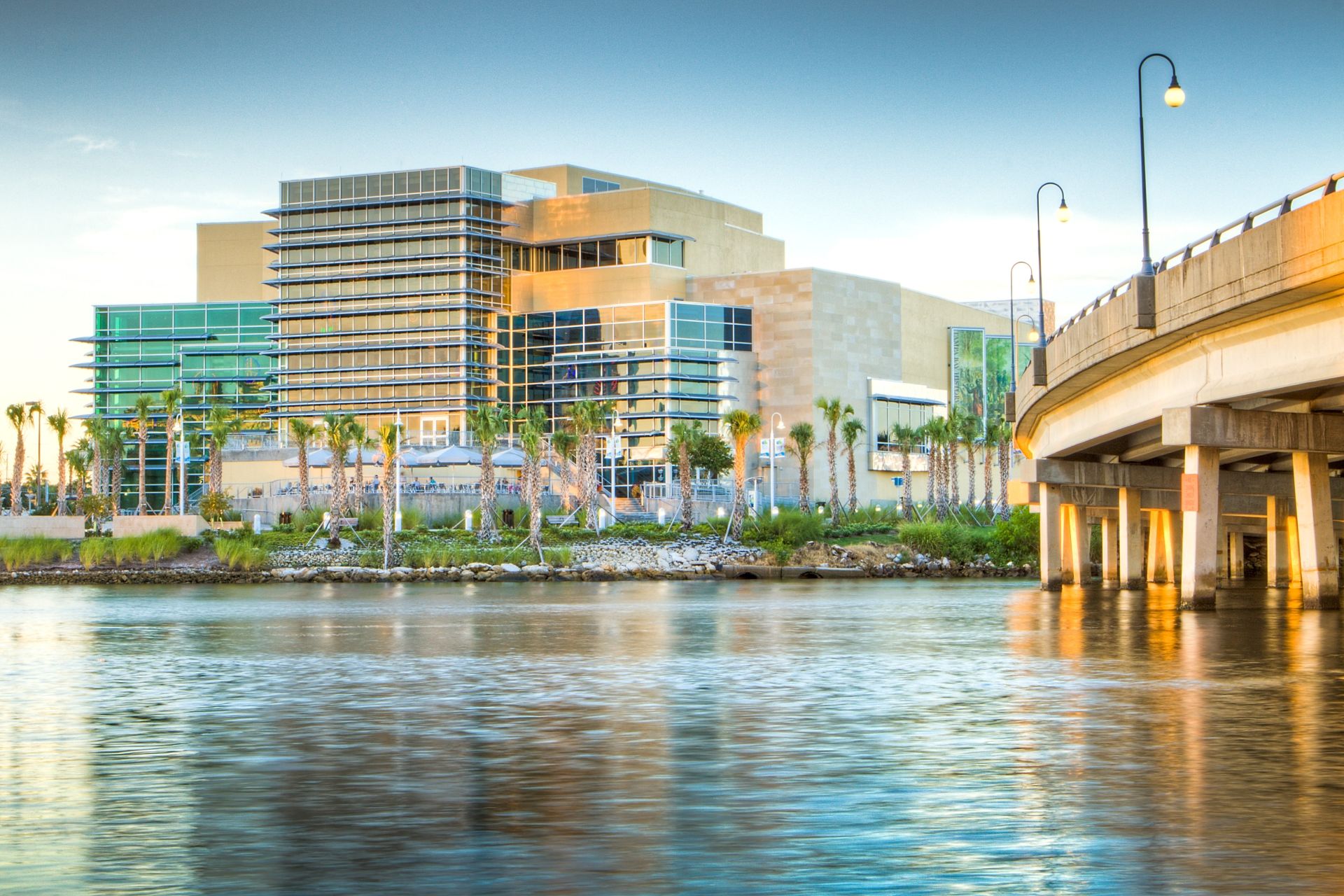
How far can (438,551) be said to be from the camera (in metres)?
88.7

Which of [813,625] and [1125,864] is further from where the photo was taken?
[813,625]

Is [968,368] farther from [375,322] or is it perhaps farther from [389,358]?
[375,322]

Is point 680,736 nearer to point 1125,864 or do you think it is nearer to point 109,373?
point 1125,864

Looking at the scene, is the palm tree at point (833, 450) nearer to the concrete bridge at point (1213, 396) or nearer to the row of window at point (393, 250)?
the concrete bridge at point (1213, 396)

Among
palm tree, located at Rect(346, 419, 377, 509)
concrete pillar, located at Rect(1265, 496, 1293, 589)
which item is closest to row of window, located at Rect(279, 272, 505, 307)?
palm tree, located at Rect(346, 419, 377, 509)

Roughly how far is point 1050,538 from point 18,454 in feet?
268

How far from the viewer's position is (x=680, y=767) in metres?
14.5

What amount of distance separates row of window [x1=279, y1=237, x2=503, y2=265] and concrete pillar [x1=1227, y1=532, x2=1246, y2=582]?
315 ft

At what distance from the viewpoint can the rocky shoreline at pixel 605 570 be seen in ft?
277

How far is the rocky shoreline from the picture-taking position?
84375 mm

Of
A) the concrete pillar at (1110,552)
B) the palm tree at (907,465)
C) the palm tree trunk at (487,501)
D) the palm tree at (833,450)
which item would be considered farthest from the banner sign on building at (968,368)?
the concrete pillar at (1110,552)

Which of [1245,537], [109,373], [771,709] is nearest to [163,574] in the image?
[1245,537]

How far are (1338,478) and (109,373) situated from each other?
5918 inches

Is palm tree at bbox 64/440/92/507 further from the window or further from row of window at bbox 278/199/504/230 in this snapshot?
the window
